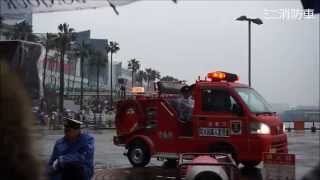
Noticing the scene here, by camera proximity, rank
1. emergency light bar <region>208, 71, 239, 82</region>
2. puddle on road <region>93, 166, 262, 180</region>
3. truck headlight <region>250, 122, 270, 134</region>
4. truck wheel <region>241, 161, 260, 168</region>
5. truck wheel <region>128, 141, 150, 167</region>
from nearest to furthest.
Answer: puddle on road <region>93, 166, 262, 180</region>, truck headlight <region>250, 122, 270, 134</region>, truck wheel <region>241, 161, 260, 168</region>, emergency light bar <region>208, 71, 239, 82</region>, truck wheel <region>128, 141, 150, 167</region>

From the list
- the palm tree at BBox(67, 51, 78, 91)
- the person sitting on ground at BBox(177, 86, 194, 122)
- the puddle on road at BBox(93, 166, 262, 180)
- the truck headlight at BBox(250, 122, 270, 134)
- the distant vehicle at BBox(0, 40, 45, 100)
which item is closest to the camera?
the distant vehicle at BBox(0, 40, 45, 100)

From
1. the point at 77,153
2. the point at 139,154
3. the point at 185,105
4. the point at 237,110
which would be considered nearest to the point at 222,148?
the point at 237,110

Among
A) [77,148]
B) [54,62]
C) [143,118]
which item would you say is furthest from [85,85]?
[77,148]

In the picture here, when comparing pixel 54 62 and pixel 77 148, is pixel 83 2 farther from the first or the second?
pixel 54 62

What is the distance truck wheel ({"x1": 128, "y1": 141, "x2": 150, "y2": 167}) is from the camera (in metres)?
16.0

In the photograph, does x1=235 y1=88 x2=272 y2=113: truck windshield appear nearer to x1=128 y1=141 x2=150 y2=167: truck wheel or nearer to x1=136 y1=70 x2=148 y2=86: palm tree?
x1=128 y1=141 x2=150 y2=167: truck wheel

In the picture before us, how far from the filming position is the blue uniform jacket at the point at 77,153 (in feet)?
21.6

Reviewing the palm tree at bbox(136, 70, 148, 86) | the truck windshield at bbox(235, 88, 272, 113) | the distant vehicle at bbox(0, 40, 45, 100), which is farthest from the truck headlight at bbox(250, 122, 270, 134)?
the palm tree at bbox(136, 70, 148, 86)

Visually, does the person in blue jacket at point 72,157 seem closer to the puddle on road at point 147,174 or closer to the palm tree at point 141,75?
the puddle on road at point 147,174

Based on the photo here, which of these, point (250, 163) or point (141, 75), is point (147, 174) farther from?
point (141, 75)

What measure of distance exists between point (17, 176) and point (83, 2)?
6.31 ft

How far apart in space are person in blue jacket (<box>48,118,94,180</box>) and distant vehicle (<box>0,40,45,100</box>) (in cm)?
59

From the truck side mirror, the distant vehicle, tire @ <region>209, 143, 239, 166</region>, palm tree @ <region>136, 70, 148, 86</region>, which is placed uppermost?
palm tree @ <region>136, 70, 148, 86</region>

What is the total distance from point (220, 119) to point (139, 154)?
270 centimetres
